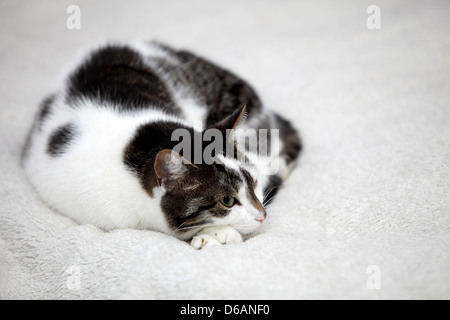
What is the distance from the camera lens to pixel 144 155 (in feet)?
3.42

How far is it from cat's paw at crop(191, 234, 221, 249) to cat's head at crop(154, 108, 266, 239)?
0.03 metres

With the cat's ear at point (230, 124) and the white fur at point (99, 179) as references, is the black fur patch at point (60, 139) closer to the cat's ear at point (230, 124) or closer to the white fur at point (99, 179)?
the white fur at point (99, 179)

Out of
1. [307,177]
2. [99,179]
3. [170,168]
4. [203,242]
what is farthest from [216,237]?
[307,177]

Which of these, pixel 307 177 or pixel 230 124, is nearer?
pixel 230 124

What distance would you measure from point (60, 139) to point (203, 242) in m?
0.56

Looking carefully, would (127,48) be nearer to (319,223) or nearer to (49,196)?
(49,196)

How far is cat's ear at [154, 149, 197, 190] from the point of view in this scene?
913mm

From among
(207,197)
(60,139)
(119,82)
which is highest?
(119,82)

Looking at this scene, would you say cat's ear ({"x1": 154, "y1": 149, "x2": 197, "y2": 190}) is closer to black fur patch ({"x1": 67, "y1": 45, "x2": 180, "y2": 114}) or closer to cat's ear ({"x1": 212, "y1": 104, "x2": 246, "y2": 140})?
cat's ear ({"x1": 212, "y1": 104, "x2": 246, "y2": 140})

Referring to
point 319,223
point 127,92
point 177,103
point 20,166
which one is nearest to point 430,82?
point 319,223

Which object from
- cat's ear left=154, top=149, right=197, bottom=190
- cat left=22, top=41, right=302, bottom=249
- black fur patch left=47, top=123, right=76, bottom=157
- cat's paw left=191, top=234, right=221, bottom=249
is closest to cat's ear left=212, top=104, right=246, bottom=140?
cat left=22, top=41, right=302, bottom=249

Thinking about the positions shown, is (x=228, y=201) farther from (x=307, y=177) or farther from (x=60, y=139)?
(x=60, y=139)

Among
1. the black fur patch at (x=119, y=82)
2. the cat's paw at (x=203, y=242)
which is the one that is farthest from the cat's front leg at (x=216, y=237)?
the black fur patch at (x=119, y=82)

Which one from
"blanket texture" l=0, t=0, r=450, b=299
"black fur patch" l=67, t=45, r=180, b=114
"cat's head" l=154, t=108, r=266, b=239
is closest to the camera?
"blanket texture" l=0, t=0, r=450, b=299
